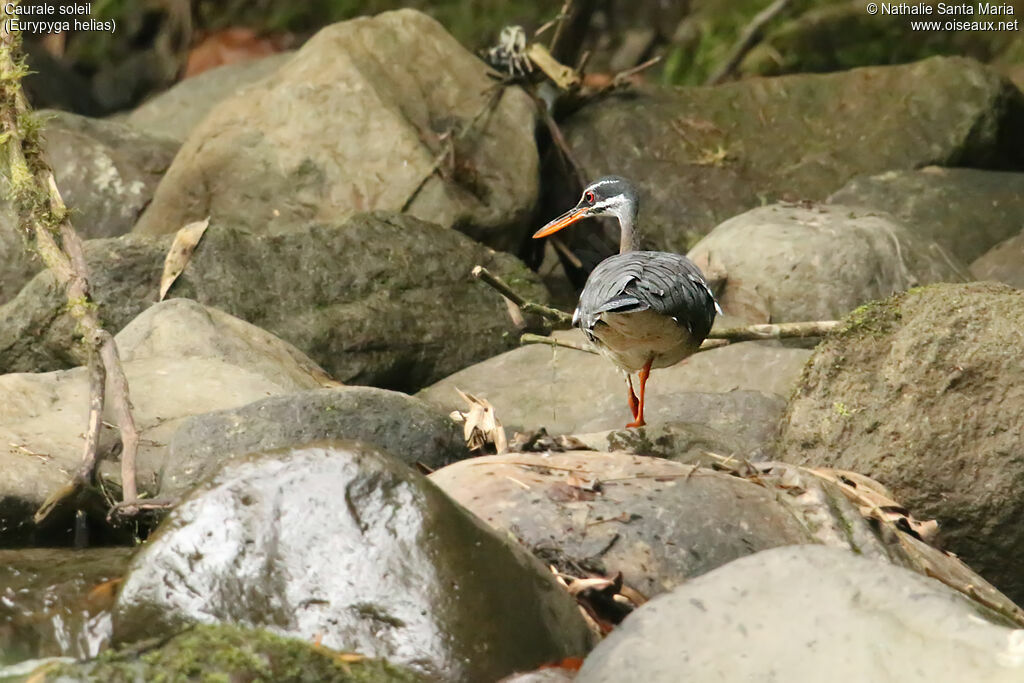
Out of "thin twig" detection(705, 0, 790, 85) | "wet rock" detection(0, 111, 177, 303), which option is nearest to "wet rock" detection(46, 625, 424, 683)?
"wet rock" detection(0, 111, 177, 303)

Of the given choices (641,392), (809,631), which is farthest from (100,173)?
(809,631)

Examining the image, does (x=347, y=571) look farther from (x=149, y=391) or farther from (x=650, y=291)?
(x=149, y=391)

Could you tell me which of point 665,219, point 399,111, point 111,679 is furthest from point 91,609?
point 665,219

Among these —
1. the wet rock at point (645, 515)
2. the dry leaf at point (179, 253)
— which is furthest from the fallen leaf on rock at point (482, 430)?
the dry leaf at point (179, 253)

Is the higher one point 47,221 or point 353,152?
point 47,221

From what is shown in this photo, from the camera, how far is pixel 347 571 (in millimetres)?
3410

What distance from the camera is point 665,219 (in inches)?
407

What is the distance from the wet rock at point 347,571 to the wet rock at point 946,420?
2.39 m

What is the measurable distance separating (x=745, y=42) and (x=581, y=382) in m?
7.04

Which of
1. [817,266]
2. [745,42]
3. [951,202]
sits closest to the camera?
[817,266]

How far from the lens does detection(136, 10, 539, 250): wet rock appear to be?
9305 millimetres

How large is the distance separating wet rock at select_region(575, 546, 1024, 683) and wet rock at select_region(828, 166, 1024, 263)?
6.75 metres

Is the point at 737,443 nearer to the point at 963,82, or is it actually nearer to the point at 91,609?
the point at 91,609

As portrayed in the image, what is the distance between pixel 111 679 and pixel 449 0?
1267 centimetres
